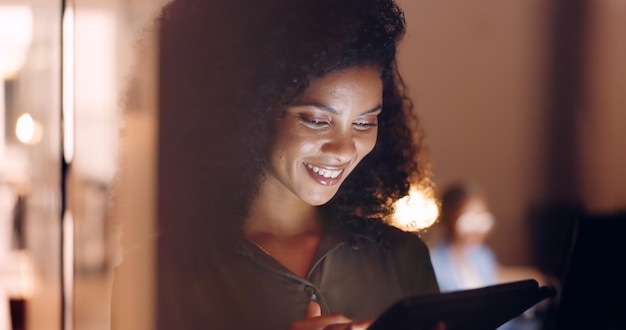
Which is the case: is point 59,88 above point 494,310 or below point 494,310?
above

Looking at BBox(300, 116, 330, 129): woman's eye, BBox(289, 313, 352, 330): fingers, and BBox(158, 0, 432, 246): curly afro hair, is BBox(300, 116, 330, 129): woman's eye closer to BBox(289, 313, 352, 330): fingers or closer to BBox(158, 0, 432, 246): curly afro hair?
BBox(158, 0, 432, 246): curly afro hair

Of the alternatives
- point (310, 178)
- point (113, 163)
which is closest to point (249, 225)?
point (310, 178)

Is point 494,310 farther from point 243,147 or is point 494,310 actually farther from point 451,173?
point 243,147

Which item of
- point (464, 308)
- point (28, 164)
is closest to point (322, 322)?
point (464, 308)

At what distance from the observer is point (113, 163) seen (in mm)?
1059

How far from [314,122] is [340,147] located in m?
0.05

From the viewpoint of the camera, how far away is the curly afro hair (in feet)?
3.44

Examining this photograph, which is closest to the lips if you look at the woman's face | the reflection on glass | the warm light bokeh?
the woman's face

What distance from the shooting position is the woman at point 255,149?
1.05m

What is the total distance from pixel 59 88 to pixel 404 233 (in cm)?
56

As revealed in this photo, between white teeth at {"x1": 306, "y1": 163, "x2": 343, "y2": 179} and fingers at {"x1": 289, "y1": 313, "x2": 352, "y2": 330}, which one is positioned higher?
white teeth at {"x1": 306, "y1": 163, "x2": 343, "y2": 179}

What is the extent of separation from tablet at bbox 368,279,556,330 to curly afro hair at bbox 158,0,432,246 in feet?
0.86

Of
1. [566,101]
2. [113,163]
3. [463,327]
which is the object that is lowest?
[463,327]

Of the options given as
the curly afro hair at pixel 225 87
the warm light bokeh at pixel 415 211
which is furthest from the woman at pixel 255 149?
the warm light bokeh at pixel 415 211
